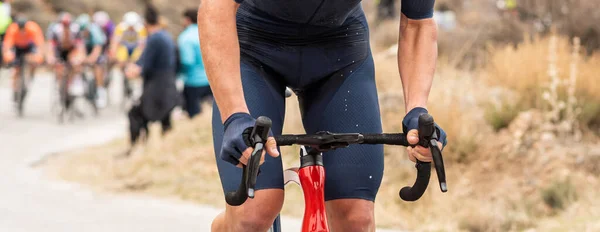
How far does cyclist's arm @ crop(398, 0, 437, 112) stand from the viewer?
363cm

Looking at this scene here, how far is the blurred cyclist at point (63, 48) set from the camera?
17.8m

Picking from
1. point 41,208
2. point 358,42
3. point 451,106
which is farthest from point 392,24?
point 358,42

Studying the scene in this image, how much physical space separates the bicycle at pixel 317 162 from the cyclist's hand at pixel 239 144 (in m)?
0.03

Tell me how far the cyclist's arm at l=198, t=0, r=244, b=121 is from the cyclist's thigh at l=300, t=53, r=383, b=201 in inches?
19.3

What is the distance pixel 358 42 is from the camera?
3953mm

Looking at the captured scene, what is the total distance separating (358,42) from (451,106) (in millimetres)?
5554

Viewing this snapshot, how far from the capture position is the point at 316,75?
12.7 feet

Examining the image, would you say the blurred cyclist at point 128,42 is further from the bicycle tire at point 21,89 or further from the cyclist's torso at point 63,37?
the bicycle tire at point 21,89

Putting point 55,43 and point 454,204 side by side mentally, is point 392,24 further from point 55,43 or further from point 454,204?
point 454,204

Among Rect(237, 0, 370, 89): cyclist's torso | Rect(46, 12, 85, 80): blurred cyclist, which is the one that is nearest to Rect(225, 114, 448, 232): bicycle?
Rect(237, 0, 370, 89): cyclist's torso

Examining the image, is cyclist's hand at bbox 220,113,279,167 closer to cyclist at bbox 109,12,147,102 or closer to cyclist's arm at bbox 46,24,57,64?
cyclist's arm at bbox 46,24,57,64

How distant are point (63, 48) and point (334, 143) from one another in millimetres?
15900

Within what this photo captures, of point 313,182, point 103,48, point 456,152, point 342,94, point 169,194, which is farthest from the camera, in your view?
point 103,48

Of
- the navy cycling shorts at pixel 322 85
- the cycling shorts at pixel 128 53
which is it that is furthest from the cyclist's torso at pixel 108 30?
the navy cycling shorts at pixel 322 85
